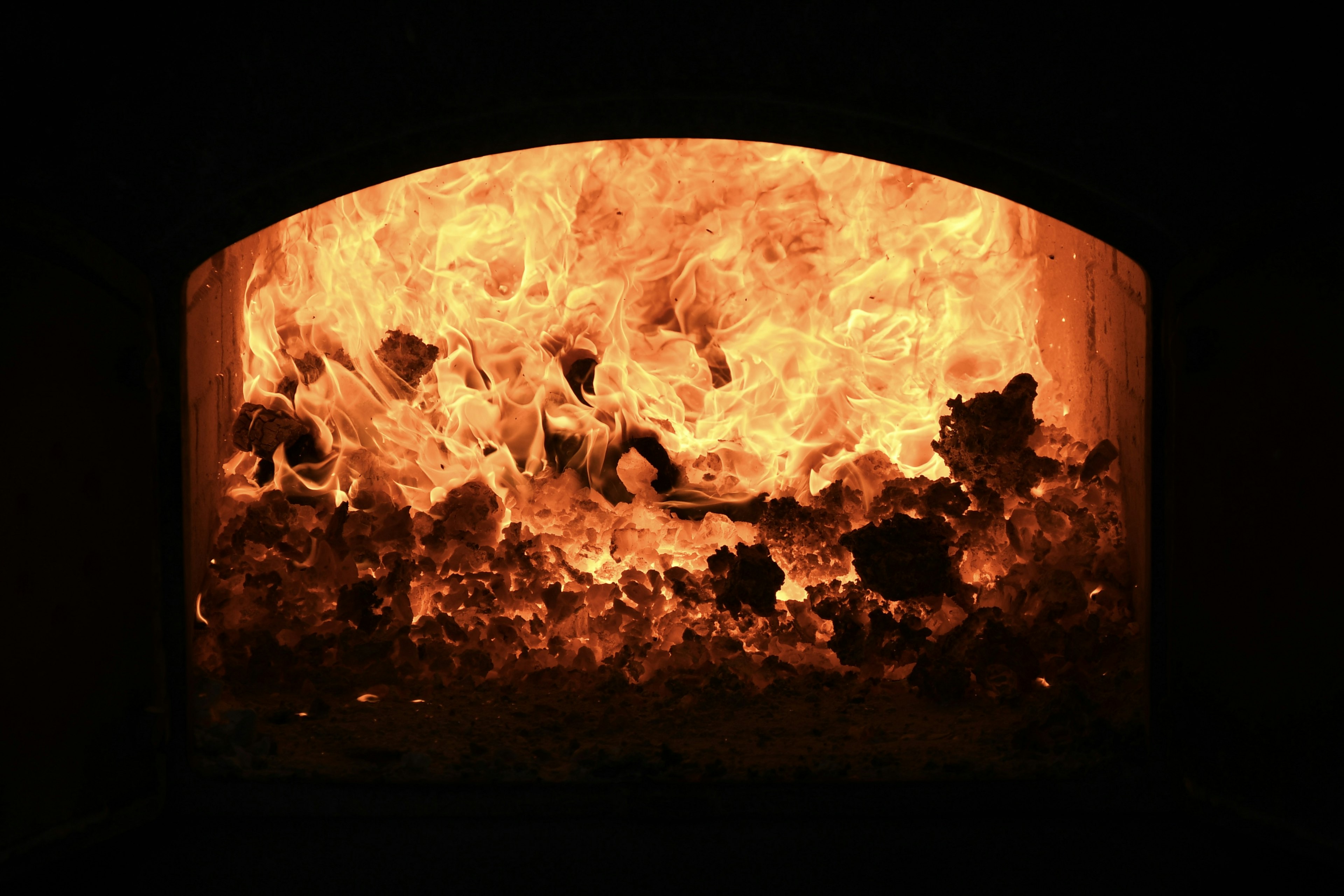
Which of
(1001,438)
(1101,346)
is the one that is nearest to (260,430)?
(1001,438)

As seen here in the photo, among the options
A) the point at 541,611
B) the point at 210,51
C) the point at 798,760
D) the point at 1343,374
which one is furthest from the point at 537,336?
the point at 1343,374

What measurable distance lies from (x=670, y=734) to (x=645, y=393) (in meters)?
0.98

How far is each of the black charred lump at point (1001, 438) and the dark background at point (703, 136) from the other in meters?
0.67

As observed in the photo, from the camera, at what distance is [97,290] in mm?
1723

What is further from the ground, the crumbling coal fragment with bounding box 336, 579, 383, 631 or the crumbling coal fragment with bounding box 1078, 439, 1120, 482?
the crumbling coal fragment with bounding box 1078, 439, 1120, 482

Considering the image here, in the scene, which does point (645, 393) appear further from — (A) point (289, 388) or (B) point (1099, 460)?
(B) point (1099, 460)

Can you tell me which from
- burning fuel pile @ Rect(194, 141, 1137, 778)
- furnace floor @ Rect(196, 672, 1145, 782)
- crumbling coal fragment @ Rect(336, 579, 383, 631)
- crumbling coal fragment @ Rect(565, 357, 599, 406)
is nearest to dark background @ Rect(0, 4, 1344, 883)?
furnace floor @ Rect(196, 672, 1145, 782)

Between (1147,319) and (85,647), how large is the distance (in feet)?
6.56

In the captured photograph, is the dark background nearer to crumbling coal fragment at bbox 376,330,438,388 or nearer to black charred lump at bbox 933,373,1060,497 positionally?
black charred lump at bbox 933,373,1060,497

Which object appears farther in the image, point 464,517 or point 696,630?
point 464,517

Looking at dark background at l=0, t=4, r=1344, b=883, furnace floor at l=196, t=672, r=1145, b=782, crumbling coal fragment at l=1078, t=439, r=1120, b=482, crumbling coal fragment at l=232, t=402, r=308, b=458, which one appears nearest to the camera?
dark background at l=0, t=4, r=1344, b=883

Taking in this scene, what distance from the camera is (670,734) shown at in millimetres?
2127

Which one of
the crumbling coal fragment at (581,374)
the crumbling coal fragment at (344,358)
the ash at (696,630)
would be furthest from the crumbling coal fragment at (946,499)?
the crumbling coal fragment at (344,358)

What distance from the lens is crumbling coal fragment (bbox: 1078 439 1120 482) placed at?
7.86 ft
